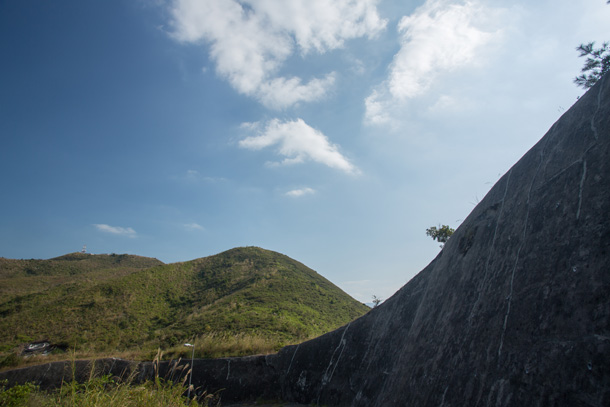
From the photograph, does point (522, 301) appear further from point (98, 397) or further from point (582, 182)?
point (98, 397)

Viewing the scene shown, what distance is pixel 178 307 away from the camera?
3061cm

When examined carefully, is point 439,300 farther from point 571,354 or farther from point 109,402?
point 109,402

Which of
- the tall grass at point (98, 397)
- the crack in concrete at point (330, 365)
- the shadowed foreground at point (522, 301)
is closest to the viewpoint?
the shadowed foreground at point (522, 301)

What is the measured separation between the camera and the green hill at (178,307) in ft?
→ 71.1

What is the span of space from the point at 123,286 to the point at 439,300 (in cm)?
3785

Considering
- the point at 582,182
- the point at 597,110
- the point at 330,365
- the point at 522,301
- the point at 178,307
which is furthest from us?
the point at 178,307

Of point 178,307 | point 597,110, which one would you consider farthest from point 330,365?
point 178,307

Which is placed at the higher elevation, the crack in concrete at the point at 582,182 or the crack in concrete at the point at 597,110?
the crack in concrete at the point at 597,110

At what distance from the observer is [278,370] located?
8.19m

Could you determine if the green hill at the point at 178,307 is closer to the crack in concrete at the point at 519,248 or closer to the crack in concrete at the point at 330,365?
the crack in concrete at the point at 330,365

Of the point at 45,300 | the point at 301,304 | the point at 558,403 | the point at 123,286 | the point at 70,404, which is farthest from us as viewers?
the point at 123,286

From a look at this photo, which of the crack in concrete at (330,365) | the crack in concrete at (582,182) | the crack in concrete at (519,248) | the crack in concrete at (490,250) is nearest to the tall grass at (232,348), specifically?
the crack in concrete at (330,365)

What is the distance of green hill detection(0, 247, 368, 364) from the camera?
21656mm

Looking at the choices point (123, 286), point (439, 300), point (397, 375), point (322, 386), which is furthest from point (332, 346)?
point (123, 286)
